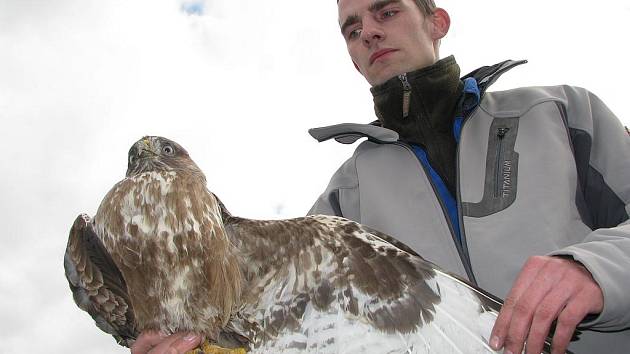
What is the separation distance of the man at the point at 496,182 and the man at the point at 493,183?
0.01 meters

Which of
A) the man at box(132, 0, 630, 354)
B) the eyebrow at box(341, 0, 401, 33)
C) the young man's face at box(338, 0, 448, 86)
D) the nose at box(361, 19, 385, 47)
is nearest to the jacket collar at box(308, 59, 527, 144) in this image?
the man at box(132, 0, 630, 354)

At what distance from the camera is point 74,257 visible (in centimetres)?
391

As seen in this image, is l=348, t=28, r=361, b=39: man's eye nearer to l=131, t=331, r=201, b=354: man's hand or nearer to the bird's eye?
the bird's eye

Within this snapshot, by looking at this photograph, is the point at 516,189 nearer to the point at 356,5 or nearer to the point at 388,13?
the point at 388,13

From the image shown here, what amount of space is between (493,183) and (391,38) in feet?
6.18

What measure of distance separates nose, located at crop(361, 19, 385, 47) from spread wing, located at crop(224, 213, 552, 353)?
2148mm

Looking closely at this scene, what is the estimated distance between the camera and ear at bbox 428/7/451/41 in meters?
5.52

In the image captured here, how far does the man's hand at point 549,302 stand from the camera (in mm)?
2643

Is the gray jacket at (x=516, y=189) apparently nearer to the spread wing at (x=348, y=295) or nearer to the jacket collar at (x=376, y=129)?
the jacket collar at (x=376, y=129)

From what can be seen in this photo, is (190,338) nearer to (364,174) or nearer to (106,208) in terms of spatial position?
(106,208)

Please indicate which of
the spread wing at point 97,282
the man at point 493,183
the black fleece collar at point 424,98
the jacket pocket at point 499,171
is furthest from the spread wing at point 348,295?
the black fleece collar at point 424,98

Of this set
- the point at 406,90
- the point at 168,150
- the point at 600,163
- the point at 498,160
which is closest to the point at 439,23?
the point at 406,90

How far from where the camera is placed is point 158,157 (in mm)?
4629

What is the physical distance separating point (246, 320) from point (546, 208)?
8.22 feet
